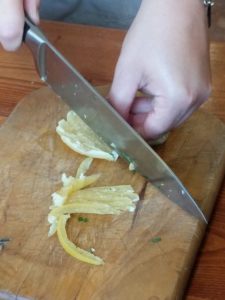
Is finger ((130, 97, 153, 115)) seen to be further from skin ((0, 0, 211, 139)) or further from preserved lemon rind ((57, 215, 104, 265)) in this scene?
preserved lemon rind ((57, 215, 104, 265))

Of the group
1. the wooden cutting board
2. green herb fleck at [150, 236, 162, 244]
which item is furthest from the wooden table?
green herb fleck at [150, 236, 162, 244]

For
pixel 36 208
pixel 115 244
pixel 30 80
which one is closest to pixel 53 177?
pixel 36 208

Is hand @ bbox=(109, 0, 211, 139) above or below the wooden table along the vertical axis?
above

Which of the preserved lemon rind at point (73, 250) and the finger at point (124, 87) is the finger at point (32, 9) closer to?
the finger at point (124, 87)

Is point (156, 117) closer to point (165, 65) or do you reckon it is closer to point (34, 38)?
point (165, 65)

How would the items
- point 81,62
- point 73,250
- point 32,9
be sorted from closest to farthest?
point 73,250, point 32,9, point 81,62

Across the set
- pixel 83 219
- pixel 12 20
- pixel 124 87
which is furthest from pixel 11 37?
pixel 83 219

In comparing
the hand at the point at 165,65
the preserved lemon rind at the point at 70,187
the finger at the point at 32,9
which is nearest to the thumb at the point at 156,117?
the hand at the point at 165,65
